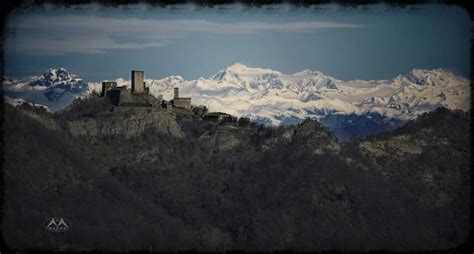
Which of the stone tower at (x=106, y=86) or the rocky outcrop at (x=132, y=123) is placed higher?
the stone tower at (x=106, y=86)

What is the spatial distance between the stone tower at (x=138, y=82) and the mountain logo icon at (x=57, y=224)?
4.54m

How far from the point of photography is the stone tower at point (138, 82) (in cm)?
5121

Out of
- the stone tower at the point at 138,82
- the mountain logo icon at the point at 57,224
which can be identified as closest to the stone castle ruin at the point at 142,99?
the stone tower at the point at 138,82

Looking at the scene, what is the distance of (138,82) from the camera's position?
51906 mm

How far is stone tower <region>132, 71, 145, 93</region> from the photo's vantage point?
5121cm

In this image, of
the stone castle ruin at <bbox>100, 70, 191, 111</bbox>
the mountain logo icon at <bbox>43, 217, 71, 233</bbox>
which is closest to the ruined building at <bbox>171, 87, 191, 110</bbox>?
the stone castle ruin at <bbox>100, 70, 191, 111</bbox>

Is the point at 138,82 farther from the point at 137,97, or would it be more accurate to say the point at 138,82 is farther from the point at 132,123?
the point at 132,123

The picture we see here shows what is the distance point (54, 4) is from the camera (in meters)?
46.7

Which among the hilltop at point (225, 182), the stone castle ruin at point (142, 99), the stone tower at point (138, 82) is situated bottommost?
the hilltop at point (225, 182)

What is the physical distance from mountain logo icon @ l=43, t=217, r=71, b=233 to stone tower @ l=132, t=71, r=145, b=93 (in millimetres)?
4536

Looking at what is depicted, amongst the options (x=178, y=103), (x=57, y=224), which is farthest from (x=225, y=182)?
(x=57, y=224)

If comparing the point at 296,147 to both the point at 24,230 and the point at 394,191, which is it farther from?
the point at 24,230

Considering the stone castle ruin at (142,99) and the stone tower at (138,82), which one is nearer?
the stone tower at (138,82)

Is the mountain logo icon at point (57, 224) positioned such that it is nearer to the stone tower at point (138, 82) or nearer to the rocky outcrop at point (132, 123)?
the stone tower at point (138, 82)
